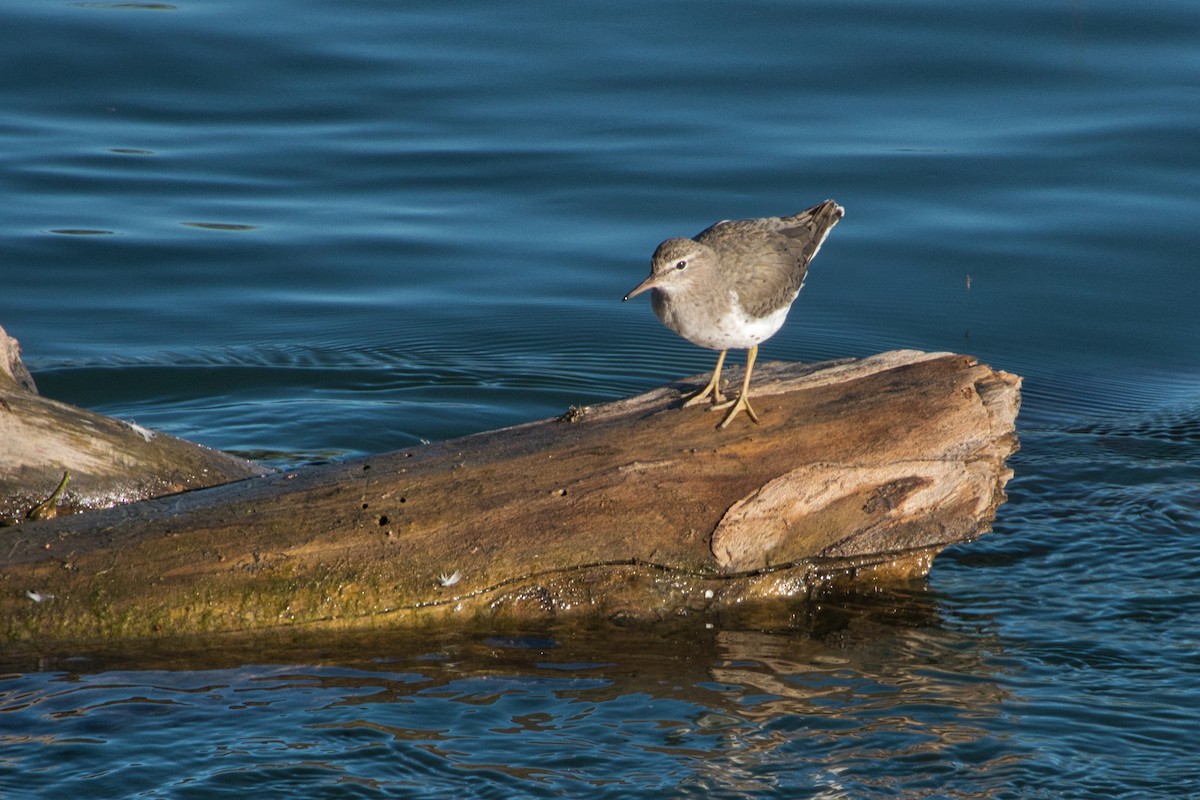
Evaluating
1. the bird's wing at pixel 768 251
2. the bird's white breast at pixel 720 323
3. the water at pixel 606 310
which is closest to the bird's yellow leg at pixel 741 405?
the bird's white breast at pixel 720 323

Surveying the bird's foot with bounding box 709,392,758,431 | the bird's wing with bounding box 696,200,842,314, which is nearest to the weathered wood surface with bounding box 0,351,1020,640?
the bird's foot with bounding box 709,392,758,431

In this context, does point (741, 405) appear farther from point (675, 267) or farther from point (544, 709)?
point (544, 709)

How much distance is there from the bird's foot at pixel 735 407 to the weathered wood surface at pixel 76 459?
2.17 meters

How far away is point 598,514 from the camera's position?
16.7ft

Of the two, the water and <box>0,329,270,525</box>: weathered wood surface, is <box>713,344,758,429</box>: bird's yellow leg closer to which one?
Result: the water

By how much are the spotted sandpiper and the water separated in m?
1.09

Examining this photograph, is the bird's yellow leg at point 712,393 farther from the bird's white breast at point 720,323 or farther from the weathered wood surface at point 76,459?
the weathered wood surface at point 76,459

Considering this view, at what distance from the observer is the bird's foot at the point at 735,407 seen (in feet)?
17.4

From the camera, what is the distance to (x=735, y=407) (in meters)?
5.34

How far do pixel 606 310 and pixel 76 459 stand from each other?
13.9 ft

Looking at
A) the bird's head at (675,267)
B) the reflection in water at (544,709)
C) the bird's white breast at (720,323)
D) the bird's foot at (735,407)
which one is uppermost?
the bird's head at (675,267)

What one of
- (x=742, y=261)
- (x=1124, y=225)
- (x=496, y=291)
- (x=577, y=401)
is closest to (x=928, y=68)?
(x=1124, y=225)

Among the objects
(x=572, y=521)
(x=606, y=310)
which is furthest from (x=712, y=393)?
(x=606, y=310)

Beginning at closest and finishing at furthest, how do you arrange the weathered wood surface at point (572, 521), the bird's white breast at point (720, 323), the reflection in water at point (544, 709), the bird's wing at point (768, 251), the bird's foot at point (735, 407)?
the reflection in water at point (544, 709)
the weathered wood surface at point (572, 521)
the bird's foot at point (735, 407)
the bird's white breast at point (720, 323)
the bird's wing at point (768, 251)
